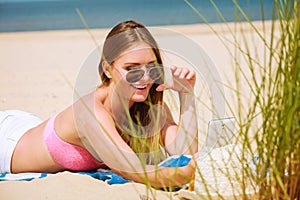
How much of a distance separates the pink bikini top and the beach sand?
0.36 ft

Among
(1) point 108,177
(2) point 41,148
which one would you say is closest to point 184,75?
(1) point 108,177

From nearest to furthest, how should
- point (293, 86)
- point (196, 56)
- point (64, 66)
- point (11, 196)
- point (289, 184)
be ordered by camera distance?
1. point (293, 86)
2. point (289, 184)
3. point (11, 196)
4. point (196, 56)
5. point (64, 66)

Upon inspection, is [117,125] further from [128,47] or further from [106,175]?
[128,47]

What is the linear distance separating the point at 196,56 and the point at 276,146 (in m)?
1.43

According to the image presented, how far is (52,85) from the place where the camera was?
22.6ft

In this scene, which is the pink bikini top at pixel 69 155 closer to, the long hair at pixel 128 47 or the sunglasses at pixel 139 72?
the long hair at pixel 128 47

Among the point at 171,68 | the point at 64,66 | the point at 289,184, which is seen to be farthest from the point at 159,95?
the point at 64,66

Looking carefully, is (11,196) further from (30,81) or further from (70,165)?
(30,81)

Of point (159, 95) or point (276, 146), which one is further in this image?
point (159, 95)

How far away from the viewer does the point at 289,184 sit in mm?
1968

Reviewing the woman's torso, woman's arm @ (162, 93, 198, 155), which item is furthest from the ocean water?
Result: the woman's torso

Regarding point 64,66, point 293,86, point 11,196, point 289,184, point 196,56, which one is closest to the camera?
point 293,86

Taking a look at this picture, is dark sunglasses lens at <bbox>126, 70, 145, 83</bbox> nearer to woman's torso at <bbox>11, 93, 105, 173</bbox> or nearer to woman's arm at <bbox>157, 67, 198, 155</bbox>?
woman's arm at <bbox>157, 67, 198, 155</bbox>

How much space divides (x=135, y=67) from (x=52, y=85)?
4055mm
